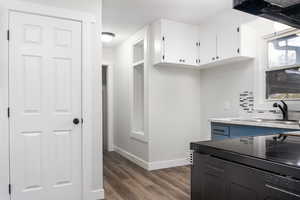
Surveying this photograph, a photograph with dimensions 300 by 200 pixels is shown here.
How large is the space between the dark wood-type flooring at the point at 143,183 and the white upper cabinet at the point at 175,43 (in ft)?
6.10

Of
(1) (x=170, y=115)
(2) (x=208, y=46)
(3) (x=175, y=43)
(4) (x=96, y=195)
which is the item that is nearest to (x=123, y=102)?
(1) (x=170, y=115)

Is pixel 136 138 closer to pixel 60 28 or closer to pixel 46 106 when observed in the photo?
pixel 46 106

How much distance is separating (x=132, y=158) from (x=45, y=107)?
7.91 ft

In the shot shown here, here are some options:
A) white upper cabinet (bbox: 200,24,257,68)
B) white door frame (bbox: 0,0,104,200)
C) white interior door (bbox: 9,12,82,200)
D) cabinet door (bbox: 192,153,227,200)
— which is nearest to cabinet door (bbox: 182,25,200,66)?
white upper cabinet (bbox: 200,24,257,68)

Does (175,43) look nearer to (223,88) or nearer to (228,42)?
(228,42)

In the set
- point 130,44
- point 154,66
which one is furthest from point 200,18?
point 130,44

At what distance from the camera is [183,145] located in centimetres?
407

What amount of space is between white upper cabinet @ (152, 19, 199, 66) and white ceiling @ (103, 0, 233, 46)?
13cm

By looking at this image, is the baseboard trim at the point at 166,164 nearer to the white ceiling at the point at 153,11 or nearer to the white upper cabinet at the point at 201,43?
the white upper cabinet at the point at 201,43

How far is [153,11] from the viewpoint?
3373 mm

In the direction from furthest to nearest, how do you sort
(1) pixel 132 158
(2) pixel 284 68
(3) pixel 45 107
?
(1) pixel 132 158
(2) pixel 284 68
(3) pixel 45 107

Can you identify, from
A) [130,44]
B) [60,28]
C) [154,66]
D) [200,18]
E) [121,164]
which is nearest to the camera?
[60,28]

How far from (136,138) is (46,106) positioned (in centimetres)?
216

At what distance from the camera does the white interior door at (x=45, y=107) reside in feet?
7.48
